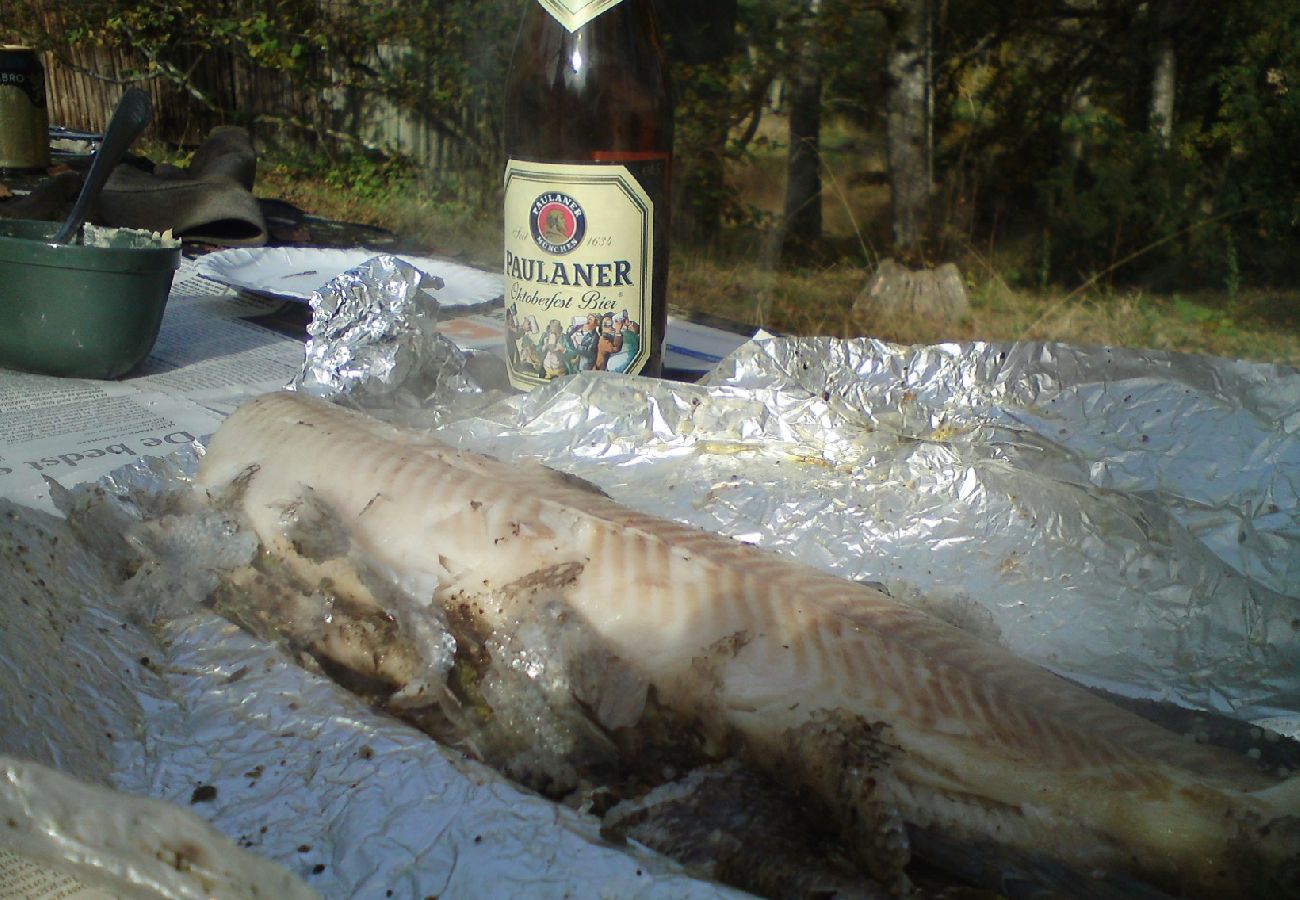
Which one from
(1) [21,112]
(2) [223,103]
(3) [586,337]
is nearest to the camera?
(3) [586,337]

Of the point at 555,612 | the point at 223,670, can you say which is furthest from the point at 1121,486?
the point at 223,670

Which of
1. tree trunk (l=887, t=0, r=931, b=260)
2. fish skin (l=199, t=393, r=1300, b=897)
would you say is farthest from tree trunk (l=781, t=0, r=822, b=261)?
fish skin (l=199, t=393, r=1300, b=897)

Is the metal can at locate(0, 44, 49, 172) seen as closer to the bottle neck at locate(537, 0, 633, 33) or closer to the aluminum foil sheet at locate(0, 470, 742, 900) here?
the bottle neck at locate(537, 0, 633, 33)

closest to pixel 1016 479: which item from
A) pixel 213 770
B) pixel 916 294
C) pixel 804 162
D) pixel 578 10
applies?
pixel 578 10

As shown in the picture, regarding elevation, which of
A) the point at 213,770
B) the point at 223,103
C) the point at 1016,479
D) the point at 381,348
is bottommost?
the point at 213,770

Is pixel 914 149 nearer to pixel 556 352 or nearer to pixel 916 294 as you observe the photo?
pixel 916 294

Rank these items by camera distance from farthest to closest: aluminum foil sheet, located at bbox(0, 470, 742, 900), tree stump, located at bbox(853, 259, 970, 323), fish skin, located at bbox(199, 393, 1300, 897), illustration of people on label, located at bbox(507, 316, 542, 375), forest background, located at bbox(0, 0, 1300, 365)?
forest background, located at bbox(0, 0, 1300, 365)
tree stump, located at bbox(853, 259, 970, 323)
illustration of people on label, located at bbox(507, 316, 542, 375)
fish skin, located at bbox(199, 393, 1300, 897)
aluminum foil sheet, located at bbox(0, 470, 742, 900)

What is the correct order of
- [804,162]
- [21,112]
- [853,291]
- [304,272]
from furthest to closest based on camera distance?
[804,162], [853,291], [21,112], [304,272]

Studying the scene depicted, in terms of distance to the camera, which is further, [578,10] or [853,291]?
[853,291]
